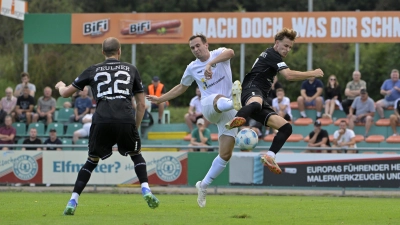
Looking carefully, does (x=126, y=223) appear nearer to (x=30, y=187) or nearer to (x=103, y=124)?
(x=103, y=124)

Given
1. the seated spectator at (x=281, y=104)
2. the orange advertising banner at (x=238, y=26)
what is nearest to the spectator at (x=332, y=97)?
the seated spectator at (x=281, y=104)

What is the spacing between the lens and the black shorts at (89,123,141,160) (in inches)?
379

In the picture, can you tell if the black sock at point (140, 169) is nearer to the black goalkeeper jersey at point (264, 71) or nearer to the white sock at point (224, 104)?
the white sock at point (224, 104)

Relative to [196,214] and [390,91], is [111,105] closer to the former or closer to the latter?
[196,214]

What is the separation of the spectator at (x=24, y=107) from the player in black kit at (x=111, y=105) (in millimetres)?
13051

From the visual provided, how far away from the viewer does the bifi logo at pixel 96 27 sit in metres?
24.4

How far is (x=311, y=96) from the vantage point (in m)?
22.0

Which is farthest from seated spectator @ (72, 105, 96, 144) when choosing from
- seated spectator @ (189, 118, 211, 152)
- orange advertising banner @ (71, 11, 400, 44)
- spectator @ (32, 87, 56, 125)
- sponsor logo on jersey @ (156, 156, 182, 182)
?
orange advertising banner @ (71, 11, 400, 44)

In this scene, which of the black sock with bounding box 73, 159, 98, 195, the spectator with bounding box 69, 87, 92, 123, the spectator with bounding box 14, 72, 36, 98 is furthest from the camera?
the spectator with bounding box 14, 72, 36, 98

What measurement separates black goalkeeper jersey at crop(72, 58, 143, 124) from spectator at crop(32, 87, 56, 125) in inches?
503

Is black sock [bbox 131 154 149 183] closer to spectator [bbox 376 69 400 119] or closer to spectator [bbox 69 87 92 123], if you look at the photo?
spectator [bbox 69 87 92 123]

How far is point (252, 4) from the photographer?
5575 centimetres

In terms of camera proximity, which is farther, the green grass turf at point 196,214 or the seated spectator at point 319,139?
the seated spectator at point 319,139

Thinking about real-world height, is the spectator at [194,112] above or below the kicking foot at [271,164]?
above
